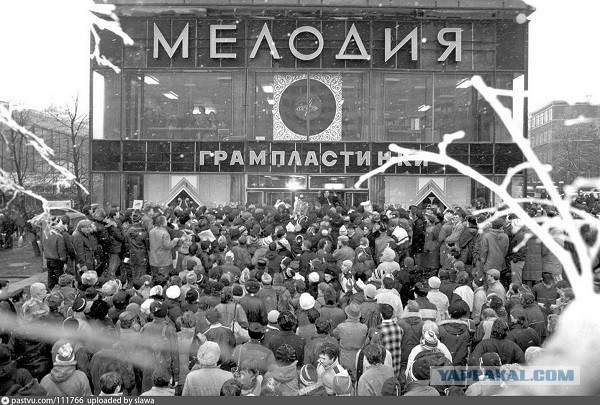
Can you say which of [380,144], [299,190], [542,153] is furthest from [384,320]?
[380,144]

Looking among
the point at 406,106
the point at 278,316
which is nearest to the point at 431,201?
the point at 406,106

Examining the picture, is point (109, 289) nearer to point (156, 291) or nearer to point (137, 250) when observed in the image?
point (156, 291)

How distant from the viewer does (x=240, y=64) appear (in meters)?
16.5

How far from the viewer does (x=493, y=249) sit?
688cm

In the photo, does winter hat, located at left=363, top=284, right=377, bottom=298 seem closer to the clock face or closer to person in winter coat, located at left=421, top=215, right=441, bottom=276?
person in winter coat, located at left=421, top=215, right=441, bottom=276

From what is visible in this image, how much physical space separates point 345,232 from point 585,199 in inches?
225

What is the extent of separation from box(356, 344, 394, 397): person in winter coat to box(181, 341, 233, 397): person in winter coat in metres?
0.91

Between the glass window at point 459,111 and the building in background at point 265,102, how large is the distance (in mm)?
261

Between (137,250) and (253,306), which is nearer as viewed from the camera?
(253,306)

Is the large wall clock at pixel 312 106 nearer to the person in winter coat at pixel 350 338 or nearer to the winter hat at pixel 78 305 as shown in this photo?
the winter hat at pixel 78 305

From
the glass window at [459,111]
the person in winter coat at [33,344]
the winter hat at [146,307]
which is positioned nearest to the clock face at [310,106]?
the glass window at [459,111]

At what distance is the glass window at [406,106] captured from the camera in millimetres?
14922

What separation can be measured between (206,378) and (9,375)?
4.25 feet

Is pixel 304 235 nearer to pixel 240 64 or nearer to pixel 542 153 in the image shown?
pixel 542 153
